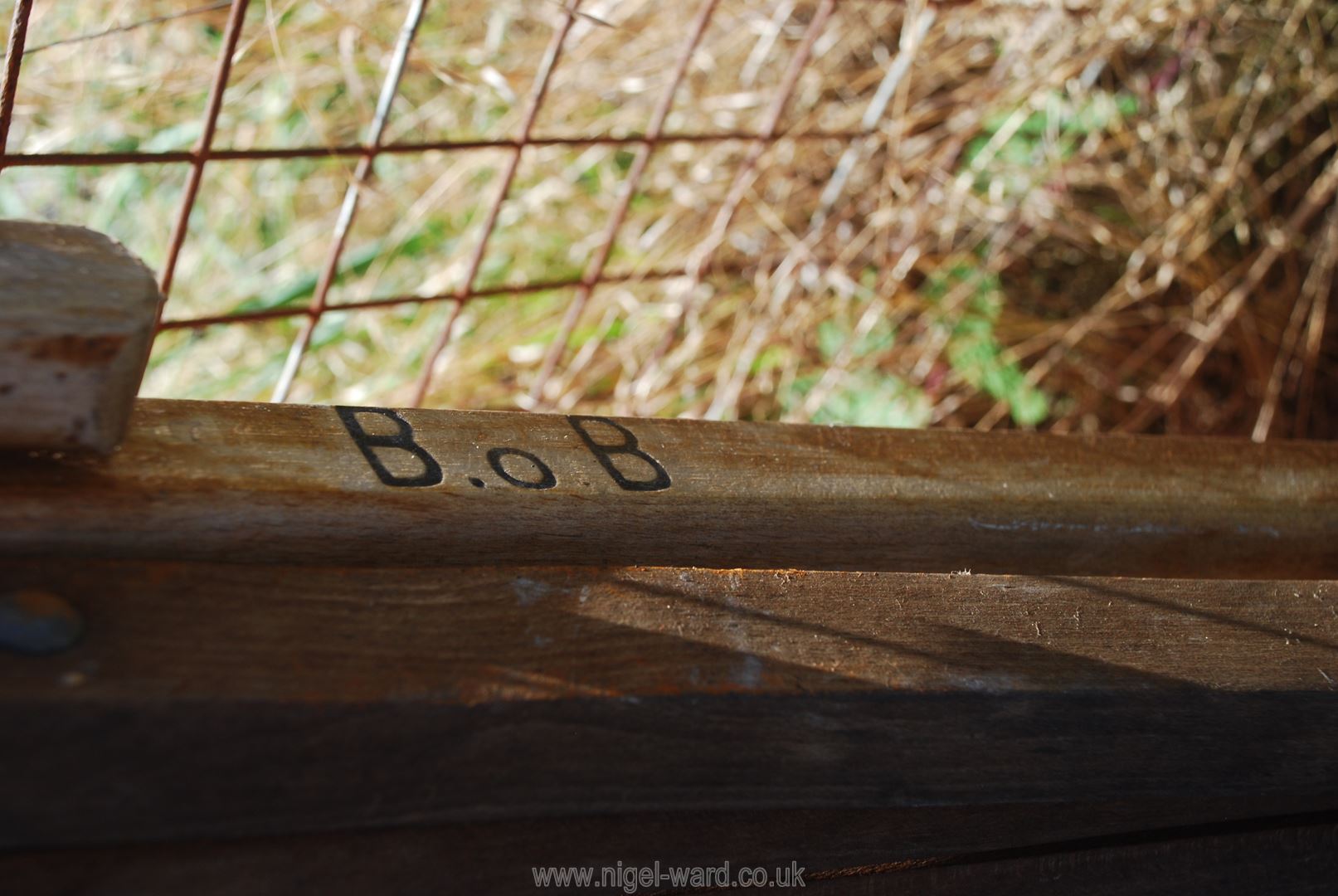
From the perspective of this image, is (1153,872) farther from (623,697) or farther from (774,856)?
(623,697)

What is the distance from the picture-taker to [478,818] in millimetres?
537

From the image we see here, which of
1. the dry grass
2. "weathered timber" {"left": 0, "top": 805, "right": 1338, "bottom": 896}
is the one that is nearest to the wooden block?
"weathered timber" {"left": 0, "top": 805, "right": 1338, "bottom": 896}

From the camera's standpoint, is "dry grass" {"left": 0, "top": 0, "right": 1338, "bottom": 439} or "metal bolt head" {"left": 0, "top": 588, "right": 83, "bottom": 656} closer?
"metal bolt head" {"left": 0, "top": 588, "right": 83, "bottom": 656}

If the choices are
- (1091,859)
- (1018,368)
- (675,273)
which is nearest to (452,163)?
(675,273)

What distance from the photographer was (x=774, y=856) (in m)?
0.67

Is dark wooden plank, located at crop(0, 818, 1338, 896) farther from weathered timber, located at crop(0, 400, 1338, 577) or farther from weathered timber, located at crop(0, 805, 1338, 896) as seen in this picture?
weathered timber, located at crop(0, 400, 1338, 577)

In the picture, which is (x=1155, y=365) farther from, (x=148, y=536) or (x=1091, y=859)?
(x=148, y=536)

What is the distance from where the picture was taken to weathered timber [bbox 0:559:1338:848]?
1.61ft

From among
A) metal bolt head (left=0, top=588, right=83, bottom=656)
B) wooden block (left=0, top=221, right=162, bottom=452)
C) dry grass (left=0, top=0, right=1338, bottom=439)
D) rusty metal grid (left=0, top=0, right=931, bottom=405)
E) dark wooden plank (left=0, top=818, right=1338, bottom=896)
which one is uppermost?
dry grass (left=0, top=0, right=1338, bottom=439)

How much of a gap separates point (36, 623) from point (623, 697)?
0.27 m

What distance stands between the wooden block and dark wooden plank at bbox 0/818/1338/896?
20 centimetres

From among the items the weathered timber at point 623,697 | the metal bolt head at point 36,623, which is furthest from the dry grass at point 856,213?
→ the metal bolt head at point 36,623

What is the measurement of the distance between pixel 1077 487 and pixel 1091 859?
27 cm

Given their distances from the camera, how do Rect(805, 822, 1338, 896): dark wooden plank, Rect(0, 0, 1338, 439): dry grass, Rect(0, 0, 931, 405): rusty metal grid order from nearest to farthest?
Rect(805, 822, 1338, 896): dark wooden plank → Rect(0, 0, 931, 405): rusty metal grid → Rect(0, 0, 1338, 439): dry grass
